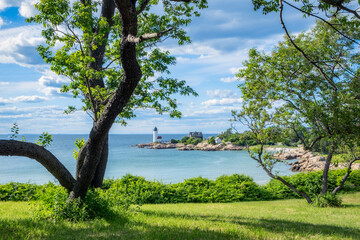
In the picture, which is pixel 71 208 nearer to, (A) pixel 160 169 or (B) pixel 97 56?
(B) pixel 97 56

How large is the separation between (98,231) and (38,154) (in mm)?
2128

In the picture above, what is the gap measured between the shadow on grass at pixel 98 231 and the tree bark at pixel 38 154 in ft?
3.39

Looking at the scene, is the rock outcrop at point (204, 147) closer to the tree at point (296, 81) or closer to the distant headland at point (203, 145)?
the distant headland at point (203, 145)

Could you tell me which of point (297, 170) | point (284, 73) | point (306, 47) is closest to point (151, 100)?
point (284, 73)

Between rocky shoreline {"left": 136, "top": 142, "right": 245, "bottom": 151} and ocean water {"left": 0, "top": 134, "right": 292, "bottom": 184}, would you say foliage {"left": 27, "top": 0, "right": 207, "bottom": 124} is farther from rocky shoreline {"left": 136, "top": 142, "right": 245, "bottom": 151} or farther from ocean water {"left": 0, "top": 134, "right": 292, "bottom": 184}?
rocky shoreline {"left": 136, "top": 142, "right": 245, "bottom": 151}

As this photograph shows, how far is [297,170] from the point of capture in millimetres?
33812

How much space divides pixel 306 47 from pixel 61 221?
10.3 metres

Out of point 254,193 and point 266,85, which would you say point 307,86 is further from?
point 254,193

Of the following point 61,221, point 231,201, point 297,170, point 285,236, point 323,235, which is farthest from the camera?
point 297,170

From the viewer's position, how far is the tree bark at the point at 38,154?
5.62 meters

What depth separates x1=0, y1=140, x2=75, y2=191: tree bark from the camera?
5.62 metres

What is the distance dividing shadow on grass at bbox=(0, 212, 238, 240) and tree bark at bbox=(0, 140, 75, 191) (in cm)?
103

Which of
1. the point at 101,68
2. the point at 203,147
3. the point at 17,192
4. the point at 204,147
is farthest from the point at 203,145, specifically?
the point at 101,68

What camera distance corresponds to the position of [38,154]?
6137 millimetres
